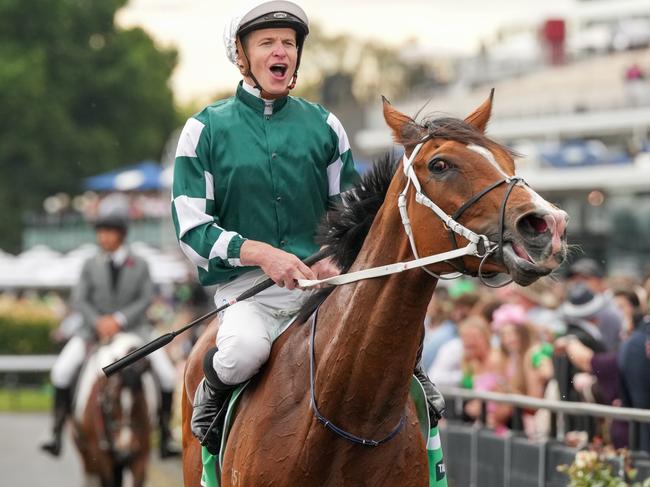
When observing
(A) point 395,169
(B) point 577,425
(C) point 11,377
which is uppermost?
(A) point 395,169

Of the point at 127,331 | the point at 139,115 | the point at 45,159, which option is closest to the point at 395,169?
the point at 127,331

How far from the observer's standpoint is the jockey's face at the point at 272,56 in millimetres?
6105

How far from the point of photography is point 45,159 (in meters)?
54.4

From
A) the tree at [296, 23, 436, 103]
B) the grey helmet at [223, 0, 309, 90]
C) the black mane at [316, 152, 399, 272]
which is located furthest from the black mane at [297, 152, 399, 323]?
the tree at [296, 23, 436, 103]

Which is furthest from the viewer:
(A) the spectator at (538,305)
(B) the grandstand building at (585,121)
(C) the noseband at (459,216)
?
(B) the grandstand building at (585,121)

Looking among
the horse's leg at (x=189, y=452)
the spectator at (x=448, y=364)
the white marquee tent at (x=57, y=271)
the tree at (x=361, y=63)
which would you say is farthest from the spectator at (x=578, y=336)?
the tree at (x=361, y=63)

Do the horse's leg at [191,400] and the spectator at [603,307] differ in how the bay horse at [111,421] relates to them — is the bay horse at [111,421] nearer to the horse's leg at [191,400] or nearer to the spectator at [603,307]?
the spectator at [603,307]

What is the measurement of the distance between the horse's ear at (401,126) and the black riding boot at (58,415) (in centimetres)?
792

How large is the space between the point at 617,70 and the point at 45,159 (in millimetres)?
21296

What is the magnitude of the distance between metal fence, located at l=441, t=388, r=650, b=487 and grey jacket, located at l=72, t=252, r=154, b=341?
2.86 metres

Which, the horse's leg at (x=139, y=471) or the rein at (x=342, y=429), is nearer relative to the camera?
the rein at (x=342, y=429)

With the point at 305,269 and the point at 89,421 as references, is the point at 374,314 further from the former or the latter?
the point at 89,421

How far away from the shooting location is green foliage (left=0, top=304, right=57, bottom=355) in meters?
27.2

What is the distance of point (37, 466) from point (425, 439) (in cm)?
1125
